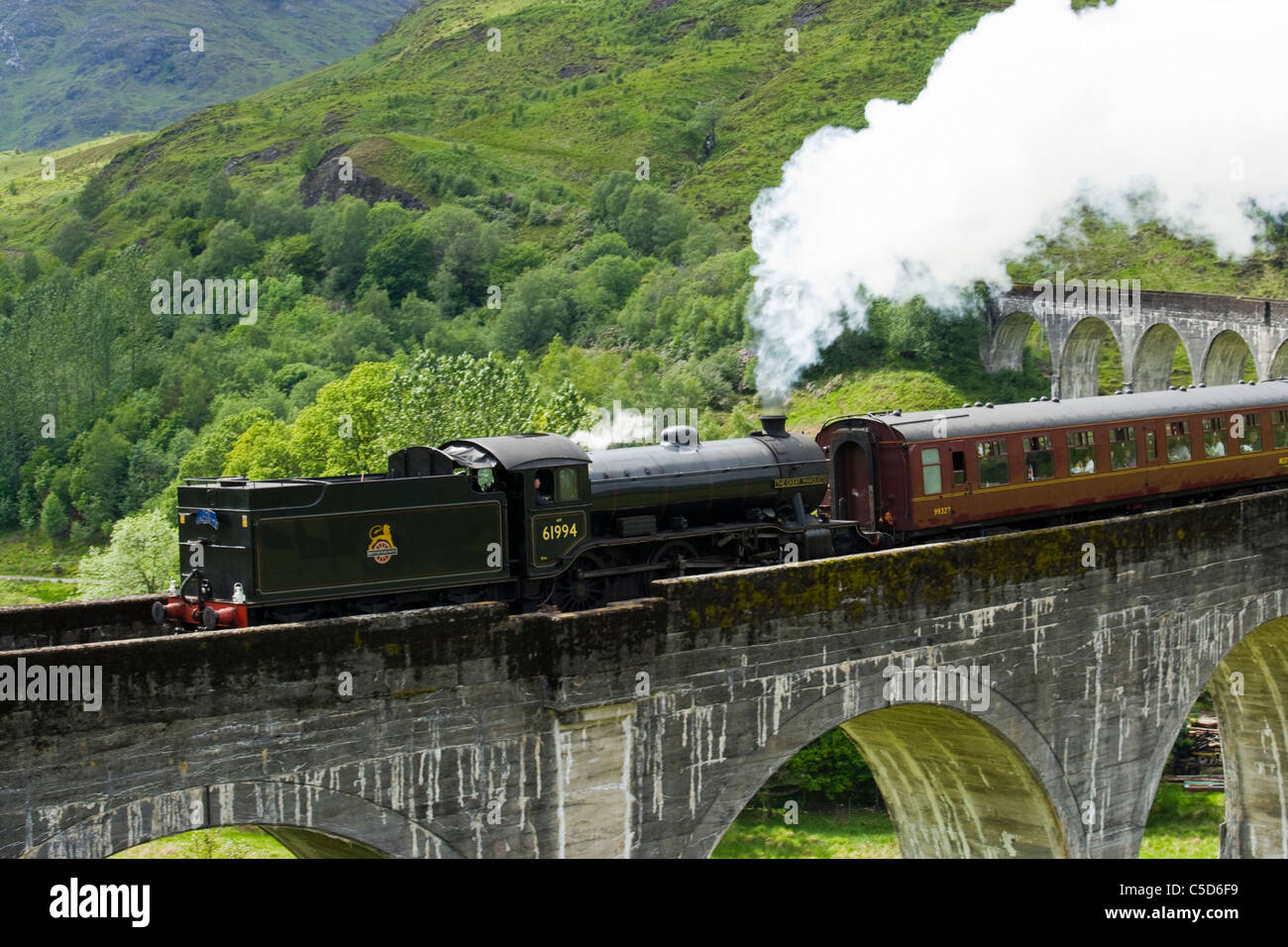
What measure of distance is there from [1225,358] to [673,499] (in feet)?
184

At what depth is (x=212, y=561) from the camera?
17078 mm

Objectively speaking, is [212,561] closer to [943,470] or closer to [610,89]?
[943,470]

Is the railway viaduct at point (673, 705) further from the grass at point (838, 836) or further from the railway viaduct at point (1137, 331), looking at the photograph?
the railway viaduct at point (1137, 331)

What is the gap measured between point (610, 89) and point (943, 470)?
13975 cm

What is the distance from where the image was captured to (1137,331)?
72.9 meters

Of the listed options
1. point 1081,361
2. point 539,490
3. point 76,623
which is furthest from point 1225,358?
point 76,623

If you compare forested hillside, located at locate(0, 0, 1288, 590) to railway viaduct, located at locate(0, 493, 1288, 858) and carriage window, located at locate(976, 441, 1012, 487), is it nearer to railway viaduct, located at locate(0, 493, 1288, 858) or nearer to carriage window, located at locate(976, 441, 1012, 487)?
carriage window, located at locate(976, 441, 1012, 487)

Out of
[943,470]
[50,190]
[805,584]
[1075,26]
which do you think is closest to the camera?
[805,584]

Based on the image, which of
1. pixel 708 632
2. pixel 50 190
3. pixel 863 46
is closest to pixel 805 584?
pixel 708 632

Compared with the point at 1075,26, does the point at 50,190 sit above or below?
above

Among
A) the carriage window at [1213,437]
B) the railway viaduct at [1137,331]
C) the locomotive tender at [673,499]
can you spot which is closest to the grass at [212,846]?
the locomotive tender at [673,499]

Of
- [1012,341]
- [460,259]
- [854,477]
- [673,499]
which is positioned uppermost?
[460,259]

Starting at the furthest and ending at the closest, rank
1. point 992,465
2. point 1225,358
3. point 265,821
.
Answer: point 1225,358 → point 992,465 → point 265,821

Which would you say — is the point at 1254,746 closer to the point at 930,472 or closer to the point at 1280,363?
the point at 930,472
